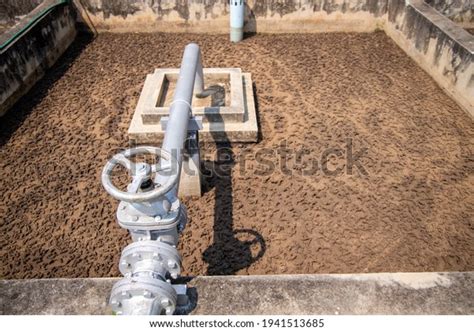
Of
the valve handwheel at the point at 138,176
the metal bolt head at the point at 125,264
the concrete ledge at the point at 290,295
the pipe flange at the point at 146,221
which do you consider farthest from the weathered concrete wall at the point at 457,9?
the metal bolt head at the point at 125,264

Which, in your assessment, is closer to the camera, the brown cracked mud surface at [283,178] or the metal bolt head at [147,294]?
the metal bolt head at [147,294]

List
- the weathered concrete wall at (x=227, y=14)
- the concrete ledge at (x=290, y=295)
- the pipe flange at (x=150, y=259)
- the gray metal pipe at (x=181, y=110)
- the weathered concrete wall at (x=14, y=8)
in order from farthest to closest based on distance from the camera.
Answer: the weathered concrete wall at (x=14, y=8)
the weathered concrete wall at (x=227, y=14)
the gray metal pipe at (x=181, y=110)
the concrete ledge at (x=290, y=295)
the pipe flange at (x=150, y=259)

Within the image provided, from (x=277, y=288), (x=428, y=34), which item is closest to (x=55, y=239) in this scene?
(x=277, y=288)

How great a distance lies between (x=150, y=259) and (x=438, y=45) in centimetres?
612

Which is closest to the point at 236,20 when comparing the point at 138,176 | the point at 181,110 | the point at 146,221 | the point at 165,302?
the point at 181,110

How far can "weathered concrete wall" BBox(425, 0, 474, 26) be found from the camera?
7.73 metres

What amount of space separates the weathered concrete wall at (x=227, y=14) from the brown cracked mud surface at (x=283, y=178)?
64.9 inches

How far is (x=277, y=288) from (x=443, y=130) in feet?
13.1

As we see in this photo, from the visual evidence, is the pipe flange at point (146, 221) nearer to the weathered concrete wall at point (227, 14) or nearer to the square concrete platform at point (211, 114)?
the square concrete platform at point (211, 114)

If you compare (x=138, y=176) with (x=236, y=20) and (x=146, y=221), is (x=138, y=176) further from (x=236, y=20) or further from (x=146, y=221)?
(x=236, y=20)

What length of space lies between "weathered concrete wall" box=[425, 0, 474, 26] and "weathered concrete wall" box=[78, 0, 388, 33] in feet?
4.45

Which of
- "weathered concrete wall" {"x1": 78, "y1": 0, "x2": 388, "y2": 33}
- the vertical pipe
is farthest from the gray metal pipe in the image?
"weathered concrete wall" {"x1": 78, "y1": 0, "x2": 388, "y2": 33}

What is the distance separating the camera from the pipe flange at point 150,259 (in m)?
1.73

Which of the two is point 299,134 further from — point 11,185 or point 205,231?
point 11,185
